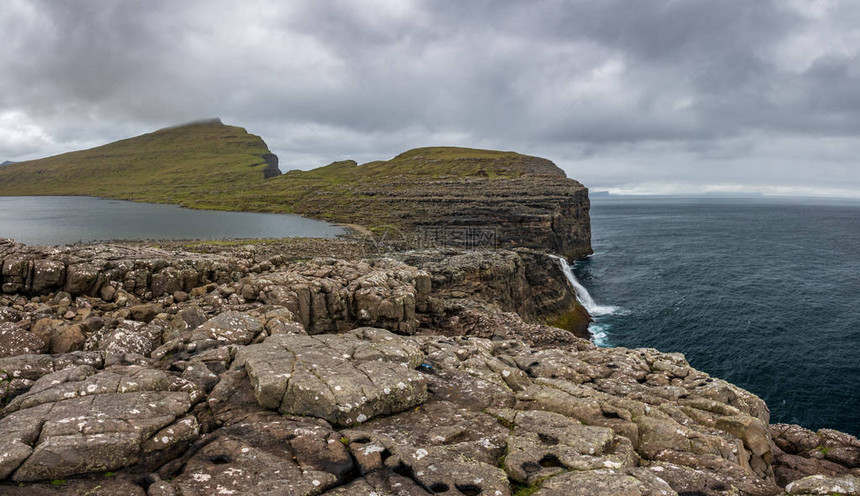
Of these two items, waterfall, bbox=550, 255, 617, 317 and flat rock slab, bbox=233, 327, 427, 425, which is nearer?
flat rock slab, bbox=233, 327, 427, 425

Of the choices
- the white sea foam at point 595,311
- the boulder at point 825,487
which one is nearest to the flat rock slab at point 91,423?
the boulder at point 825,487

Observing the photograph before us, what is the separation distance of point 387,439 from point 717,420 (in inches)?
549

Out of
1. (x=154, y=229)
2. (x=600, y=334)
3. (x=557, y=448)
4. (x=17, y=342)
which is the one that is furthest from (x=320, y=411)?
(x=154, y=229)

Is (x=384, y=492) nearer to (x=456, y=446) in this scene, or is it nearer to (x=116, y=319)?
(x=456, y=446)

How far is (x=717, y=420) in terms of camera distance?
54.6ft

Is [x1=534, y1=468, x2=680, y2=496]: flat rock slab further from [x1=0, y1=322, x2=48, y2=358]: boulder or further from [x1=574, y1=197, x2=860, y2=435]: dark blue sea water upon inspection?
[x1=574, y1=197, x2=860, y2=435]: dark blue sea water

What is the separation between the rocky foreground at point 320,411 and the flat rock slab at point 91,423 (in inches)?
1.9

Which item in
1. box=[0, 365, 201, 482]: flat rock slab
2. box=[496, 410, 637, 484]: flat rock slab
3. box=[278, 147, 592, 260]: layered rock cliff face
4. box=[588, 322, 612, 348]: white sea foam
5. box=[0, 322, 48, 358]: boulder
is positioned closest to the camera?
box=[0, 365, 201, 482]: flat rock slab

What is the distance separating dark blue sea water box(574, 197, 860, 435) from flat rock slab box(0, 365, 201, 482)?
4766 cm

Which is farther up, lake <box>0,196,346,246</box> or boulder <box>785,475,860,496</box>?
lake <box>0,196,346,246</box>

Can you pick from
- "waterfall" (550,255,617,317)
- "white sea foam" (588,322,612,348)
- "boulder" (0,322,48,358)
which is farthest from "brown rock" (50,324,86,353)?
"waterfall" (550,255,617,317)

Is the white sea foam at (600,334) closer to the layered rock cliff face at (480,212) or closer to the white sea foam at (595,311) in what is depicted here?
the white sea foam at (595,311)

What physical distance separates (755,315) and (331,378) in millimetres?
70491

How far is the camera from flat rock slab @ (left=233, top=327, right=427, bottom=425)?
13.4m
